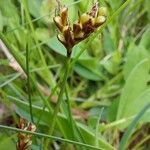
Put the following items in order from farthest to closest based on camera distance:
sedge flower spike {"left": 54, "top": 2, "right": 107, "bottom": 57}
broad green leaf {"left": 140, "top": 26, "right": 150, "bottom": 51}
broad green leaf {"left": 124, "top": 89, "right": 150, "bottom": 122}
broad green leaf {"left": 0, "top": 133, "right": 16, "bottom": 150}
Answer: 1. broad green leaf {"left": 140, "top": 26, "right": 150, "bottom": 51}
2. broad green leaf {"left": 124, "top": 89, "right": 150, "bottom": 122}
3. broad green leaf {"left": 0, "top": 133, "right": 16, "bottom": 150}
4. sedge flower spike {"left": 54, "top": 2, "right": 107, "bottom": 57}

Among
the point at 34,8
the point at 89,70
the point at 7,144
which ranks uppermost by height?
the point at 34,8

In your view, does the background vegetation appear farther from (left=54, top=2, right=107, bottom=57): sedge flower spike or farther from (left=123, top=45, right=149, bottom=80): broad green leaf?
(left=54, top=2, right=107, bottom=57): sedge flower spike

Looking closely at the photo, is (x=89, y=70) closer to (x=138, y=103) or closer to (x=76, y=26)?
(x=138, y=103)

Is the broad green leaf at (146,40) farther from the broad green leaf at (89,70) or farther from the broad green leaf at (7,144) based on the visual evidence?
the broad green leaf at (7,144)

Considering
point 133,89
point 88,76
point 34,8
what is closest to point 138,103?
point 133,89

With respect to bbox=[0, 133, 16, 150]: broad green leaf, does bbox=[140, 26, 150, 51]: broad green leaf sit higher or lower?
higher

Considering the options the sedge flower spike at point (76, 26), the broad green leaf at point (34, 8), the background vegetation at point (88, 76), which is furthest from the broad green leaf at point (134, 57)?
the sedge flower spike at point (76, 26)

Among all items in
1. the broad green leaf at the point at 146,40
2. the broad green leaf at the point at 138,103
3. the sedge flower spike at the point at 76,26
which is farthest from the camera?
the broad green leaf at the point at 146,40

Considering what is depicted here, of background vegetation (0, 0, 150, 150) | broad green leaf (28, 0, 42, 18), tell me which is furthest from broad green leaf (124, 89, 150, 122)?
broad green leaf (28, 0, 42, 18)
